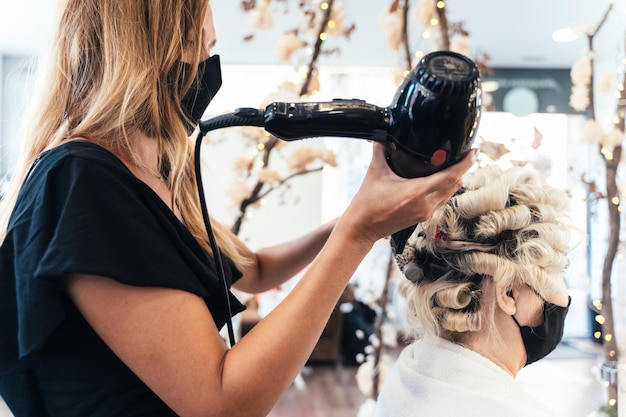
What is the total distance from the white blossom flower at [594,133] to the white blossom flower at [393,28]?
0.59 m

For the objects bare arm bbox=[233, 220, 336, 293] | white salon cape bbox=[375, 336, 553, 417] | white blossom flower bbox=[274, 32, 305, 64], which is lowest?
white salon cape bbox=[375, 336, 553, 417]

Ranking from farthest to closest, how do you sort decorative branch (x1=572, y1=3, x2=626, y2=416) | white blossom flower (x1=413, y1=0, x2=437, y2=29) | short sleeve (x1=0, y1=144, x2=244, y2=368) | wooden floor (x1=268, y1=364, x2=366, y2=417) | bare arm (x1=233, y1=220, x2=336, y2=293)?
wooden floor (x1=268, y1=364, x2=366, y2=417), white blossom flower (x1=413, y1=0, x2=437, y2=29), decorative branch (x1=572, y1=3, x2=626, y2=416), bare arm (x1=233, y1=220, x2=336, y2=293), short sleeve (x1=0, y1=144, x2=244, y2=368)

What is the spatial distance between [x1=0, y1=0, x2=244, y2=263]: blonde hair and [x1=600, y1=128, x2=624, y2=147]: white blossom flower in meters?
1.22

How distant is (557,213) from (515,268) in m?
0.15

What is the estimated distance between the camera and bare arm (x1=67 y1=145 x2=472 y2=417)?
0.66 m

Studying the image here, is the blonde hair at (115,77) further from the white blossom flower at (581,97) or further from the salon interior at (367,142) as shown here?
the white blossom flower at (581,97)

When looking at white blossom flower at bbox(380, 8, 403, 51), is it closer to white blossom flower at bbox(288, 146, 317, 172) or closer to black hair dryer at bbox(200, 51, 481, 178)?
white blossom flower at bbox(288, 146, 317, 172)

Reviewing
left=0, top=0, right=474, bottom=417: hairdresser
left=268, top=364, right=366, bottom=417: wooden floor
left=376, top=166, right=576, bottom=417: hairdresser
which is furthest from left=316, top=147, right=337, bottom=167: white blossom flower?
left=268, top=364, right=366, bottom=417: wooden floor

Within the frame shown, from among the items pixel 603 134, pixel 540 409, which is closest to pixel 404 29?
pixel 603 134

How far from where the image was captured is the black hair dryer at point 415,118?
2.31ft

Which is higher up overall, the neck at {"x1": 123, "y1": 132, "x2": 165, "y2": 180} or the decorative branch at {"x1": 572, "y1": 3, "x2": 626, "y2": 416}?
the neck at {"x1": 123, "y1": 132, "x2": 165, "y2": 180}

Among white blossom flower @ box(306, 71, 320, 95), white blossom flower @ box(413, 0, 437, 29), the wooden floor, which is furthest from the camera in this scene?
the wooden floor

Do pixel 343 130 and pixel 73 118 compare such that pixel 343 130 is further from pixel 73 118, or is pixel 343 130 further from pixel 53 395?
pixel 53 395

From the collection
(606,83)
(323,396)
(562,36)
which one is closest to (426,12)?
(606,83)
